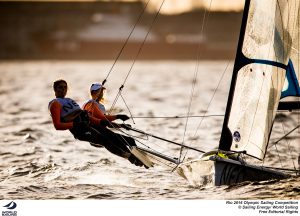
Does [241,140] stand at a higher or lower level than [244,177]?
higher

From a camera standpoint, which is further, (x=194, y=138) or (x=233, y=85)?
(x=194, y=138)

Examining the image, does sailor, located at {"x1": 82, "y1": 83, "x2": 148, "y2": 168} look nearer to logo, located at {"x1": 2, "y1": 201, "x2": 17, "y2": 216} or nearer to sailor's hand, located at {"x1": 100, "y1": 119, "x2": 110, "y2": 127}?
sailor's hand, located at {"x1": 100, "y1": 119, "x2": 110, "y2": 127}

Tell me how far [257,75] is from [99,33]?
69.0 m

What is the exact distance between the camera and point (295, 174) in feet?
26.6

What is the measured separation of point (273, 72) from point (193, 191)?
1.83 metres

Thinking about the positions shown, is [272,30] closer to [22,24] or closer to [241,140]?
[241,140]

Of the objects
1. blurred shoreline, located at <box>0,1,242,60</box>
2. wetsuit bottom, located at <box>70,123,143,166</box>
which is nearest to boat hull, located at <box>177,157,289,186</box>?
wetsuit bottom, located at <box>70,123,143,166</box>

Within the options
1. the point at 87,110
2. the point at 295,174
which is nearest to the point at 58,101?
the point at 87,110

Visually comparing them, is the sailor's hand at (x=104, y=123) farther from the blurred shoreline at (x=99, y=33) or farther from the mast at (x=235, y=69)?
the blurred shoreline at (x=99, y=33)

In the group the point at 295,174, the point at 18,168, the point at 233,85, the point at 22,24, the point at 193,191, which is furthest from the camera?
the point at 22,24

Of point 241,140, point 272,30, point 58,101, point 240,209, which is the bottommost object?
point 240,209

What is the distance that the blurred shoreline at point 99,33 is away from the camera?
71.1 meters

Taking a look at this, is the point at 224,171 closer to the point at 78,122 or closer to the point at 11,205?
the point at 78,122

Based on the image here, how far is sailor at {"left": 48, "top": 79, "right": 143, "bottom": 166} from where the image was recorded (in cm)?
705
